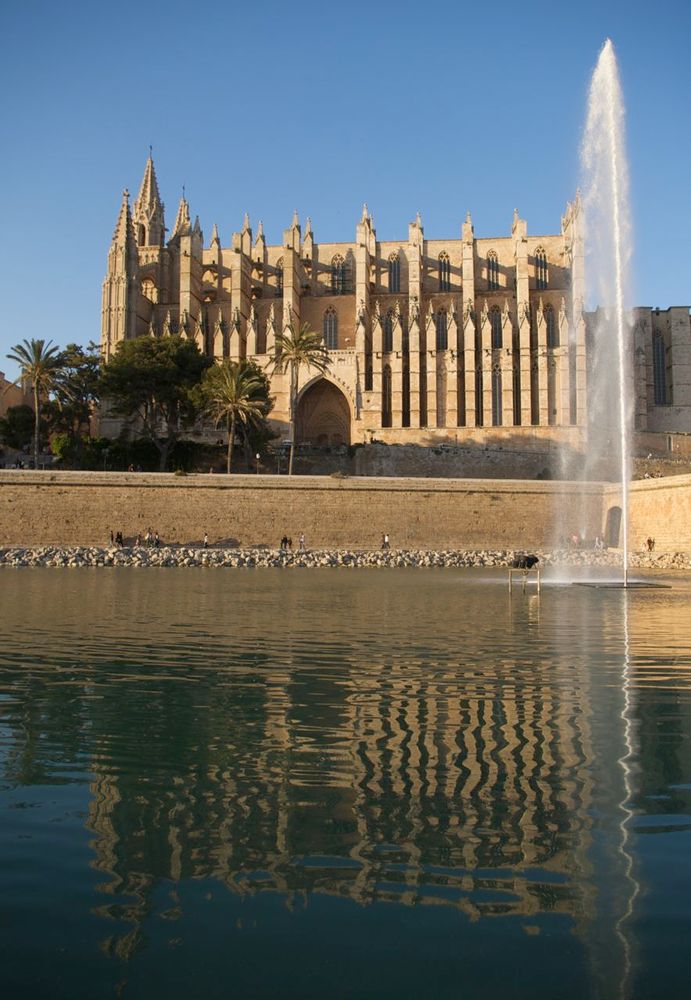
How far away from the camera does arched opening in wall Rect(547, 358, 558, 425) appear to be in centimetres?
5050

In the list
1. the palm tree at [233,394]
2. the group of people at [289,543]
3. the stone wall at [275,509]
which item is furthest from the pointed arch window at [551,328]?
the group of people at [289,543]

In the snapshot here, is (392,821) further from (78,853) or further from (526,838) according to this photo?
(78,853)

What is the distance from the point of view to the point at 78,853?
389cm

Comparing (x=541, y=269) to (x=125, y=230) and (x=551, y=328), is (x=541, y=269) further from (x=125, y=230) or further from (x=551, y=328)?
(x=125, y=230)

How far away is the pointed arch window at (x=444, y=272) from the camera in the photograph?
197 ft

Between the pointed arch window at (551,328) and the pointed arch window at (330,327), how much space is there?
13977mm

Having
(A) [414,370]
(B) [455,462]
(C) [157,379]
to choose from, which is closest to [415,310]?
(A) [414,370]

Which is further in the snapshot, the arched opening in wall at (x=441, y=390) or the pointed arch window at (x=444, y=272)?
the pointed arch window at (x=444, y=272)

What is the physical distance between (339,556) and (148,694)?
78.4 ft

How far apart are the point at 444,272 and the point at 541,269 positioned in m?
6.53

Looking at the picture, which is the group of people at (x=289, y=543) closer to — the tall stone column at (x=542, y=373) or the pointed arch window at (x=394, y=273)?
the tall stone column at (x=542, y=373)

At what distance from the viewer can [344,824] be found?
421cm

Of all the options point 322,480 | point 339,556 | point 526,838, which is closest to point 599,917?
point 526,838

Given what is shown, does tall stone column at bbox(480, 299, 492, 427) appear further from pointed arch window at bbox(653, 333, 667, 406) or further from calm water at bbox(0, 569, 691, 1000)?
calm water at bbox(0, 569, 691, 1000)
